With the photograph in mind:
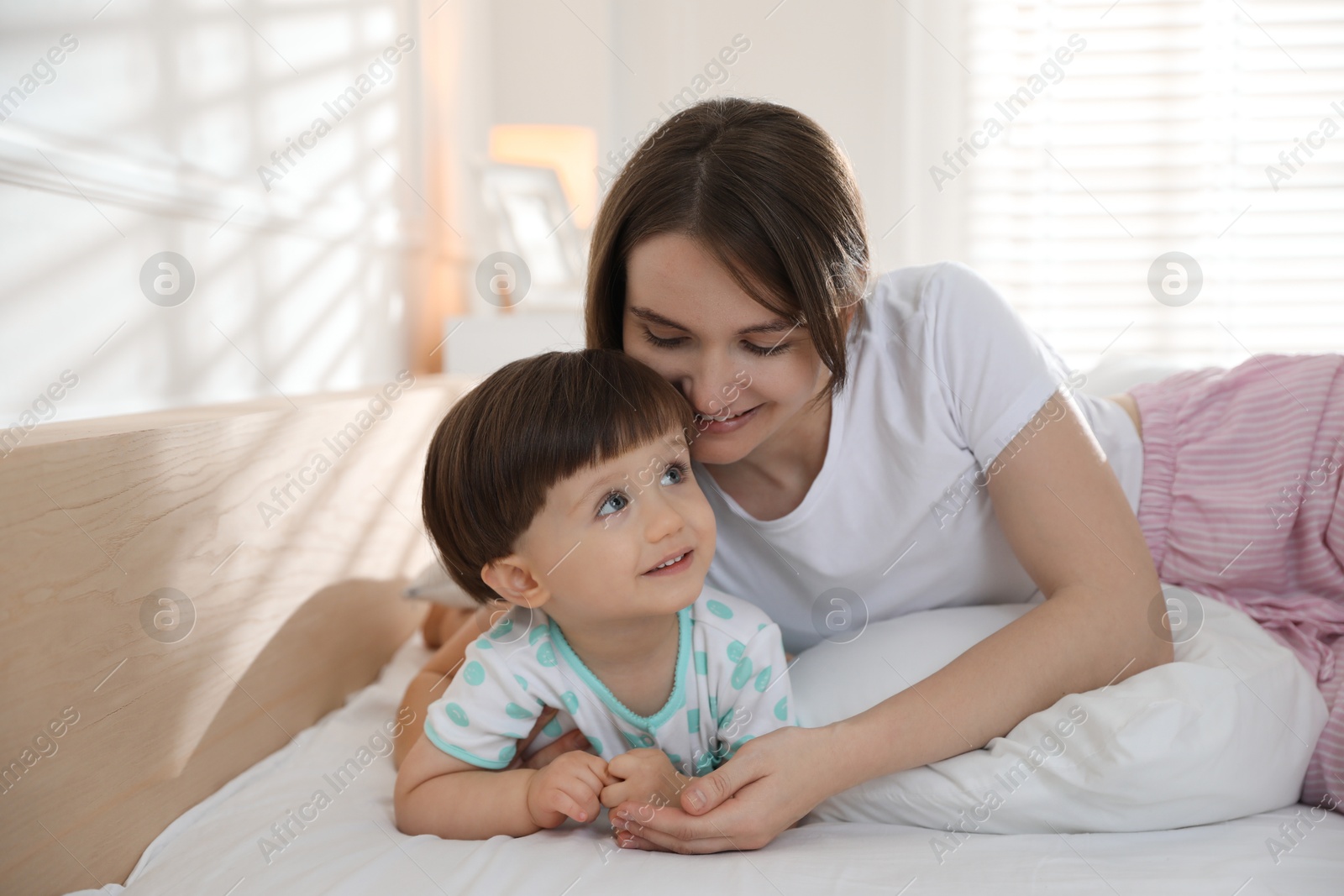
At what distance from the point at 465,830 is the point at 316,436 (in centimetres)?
65

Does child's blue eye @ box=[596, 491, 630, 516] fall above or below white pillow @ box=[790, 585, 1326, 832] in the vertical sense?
above

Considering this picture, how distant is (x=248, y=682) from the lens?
1182 millimetres

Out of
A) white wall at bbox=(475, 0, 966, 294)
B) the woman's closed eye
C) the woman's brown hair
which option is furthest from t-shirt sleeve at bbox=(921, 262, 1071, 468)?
white wall at bbox=(475, 0, 966, 294)

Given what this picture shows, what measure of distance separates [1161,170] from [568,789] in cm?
295

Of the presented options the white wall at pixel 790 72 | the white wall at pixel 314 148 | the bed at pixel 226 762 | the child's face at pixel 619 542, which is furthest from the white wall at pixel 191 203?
the white wall at pixel 790 72

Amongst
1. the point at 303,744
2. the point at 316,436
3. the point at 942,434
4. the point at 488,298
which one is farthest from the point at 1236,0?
the point at 303,744

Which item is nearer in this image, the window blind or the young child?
the young child

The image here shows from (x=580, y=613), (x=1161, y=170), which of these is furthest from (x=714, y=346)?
(x=1161, y=170)

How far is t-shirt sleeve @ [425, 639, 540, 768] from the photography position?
1037 millimetres

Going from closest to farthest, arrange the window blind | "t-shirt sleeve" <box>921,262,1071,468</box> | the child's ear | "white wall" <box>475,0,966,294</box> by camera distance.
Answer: the child's ear < "t-shirt sleeve" <box>921,262,1071,468</box> < the window blind < "white wall" <box>475,0,966,294</box>

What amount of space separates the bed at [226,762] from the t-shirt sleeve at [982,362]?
1.46 ft

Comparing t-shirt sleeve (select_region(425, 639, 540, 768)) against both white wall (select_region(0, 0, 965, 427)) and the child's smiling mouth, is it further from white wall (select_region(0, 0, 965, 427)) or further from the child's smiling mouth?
white wall (select_region(0, 0, 965, 427))

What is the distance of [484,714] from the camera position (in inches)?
40.9

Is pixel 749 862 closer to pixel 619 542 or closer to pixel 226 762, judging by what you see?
pixel 619 542
